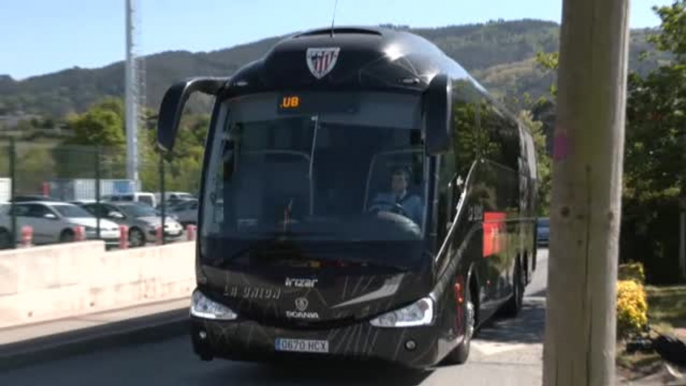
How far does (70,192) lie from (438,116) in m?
9.87

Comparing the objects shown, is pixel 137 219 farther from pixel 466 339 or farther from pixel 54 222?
pixel 466 339

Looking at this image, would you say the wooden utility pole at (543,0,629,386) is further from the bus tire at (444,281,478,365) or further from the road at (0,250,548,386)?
the bus tire at (444,281,478,365)

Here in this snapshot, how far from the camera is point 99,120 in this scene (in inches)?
3108

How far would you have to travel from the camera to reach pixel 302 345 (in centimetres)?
812

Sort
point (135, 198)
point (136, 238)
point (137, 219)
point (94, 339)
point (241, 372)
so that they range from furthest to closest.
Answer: point (137, 219) → point (135, 198) → point (136, 238) → point (94, 339) → point (241, 372)

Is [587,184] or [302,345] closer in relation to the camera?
[587,184]

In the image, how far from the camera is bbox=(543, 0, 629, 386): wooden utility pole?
3.52 metres

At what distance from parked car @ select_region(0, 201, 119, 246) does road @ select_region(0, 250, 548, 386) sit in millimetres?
3218

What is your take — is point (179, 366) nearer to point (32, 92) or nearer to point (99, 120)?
point (99, 120)

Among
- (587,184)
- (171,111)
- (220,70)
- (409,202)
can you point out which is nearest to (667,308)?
(409,202)

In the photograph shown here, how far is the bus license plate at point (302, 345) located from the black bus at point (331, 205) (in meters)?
0.01

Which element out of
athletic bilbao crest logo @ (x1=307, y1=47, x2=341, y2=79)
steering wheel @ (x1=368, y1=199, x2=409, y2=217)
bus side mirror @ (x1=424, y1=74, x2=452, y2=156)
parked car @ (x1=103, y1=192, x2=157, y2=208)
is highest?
athletic bilbao crest logo @ (x1=307, y1=47, x2=341, y2=79)

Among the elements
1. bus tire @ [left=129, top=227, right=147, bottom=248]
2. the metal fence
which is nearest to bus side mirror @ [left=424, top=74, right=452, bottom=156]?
the metal fence

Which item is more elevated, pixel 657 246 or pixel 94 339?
pixel 94 339
